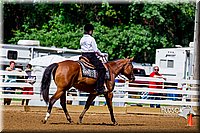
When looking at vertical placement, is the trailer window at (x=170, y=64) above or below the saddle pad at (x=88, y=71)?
above

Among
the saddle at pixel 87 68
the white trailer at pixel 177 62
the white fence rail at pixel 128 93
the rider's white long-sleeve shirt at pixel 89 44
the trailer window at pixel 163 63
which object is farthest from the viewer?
the trailer window at pixel 163 63

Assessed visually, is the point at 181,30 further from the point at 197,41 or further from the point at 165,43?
the point at 197,41

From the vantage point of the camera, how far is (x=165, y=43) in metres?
30.7

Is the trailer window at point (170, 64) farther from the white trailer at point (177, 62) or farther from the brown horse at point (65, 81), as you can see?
the brown horse at point (65, 81)

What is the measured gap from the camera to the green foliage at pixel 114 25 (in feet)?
99.7

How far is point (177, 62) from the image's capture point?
25156mm

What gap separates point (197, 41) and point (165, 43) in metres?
11.7

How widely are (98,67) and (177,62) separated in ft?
40.8

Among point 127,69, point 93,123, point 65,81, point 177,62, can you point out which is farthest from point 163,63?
point 65,81

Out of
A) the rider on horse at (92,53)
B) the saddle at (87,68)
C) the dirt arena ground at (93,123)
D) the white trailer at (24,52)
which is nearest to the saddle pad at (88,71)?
the saddle at (87,68)

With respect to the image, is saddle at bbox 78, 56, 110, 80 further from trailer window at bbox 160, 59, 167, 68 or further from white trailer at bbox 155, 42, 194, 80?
trailer window at bbox 160, 59, 167, 68

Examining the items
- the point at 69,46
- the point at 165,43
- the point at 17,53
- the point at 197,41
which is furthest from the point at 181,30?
the point at 197,41

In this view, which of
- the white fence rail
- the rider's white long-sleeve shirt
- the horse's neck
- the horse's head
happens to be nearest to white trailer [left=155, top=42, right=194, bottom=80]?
the white fence rail

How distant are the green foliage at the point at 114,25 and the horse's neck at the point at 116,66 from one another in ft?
50.8
